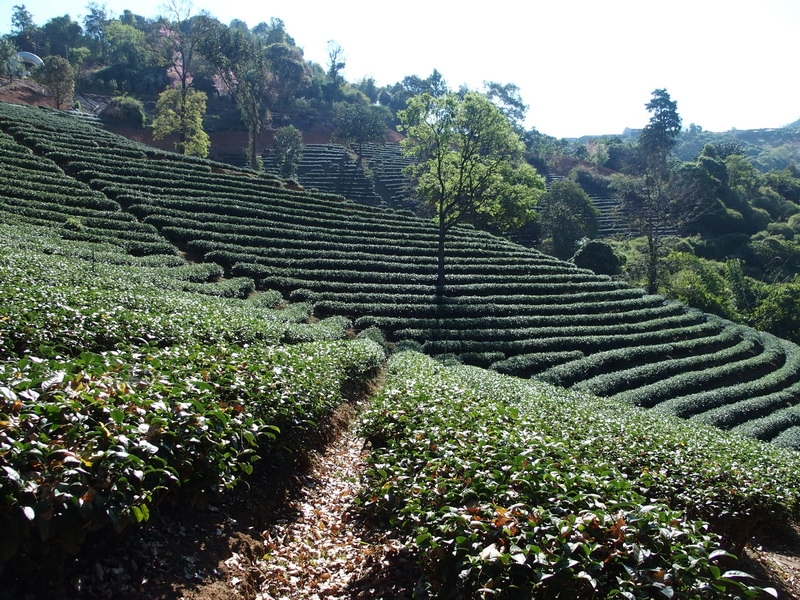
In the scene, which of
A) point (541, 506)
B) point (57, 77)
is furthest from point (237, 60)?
point (541, 506)

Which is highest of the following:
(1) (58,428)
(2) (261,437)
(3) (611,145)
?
(3) (611,145)

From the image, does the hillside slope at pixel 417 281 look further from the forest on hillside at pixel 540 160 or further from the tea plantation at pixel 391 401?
the forest on hillside at pixel 540 160

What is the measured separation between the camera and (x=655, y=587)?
3.44 meters

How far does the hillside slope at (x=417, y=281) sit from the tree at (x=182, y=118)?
1377 centimetres

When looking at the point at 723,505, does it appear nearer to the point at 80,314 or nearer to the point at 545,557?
the point at 545,557

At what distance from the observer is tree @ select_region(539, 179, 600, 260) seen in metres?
58.1

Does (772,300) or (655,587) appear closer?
(655,587)

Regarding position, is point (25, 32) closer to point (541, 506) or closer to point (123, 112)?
point (123, 112)

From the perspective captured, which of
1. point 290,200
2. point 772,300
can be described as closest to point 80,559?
point 290,200

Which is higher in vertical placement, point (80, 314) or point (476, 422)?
point (80, 314)

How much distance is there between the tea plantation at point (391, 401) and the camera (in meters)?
3.67

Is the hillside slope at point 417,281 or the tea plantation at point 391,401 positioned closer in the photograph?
the tea plantation at point 391,401

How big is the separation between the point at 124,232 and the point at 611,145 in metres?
87.6

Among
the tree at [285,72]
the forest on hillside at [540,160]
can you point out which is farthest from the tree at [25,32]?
the tree at [285,72]
